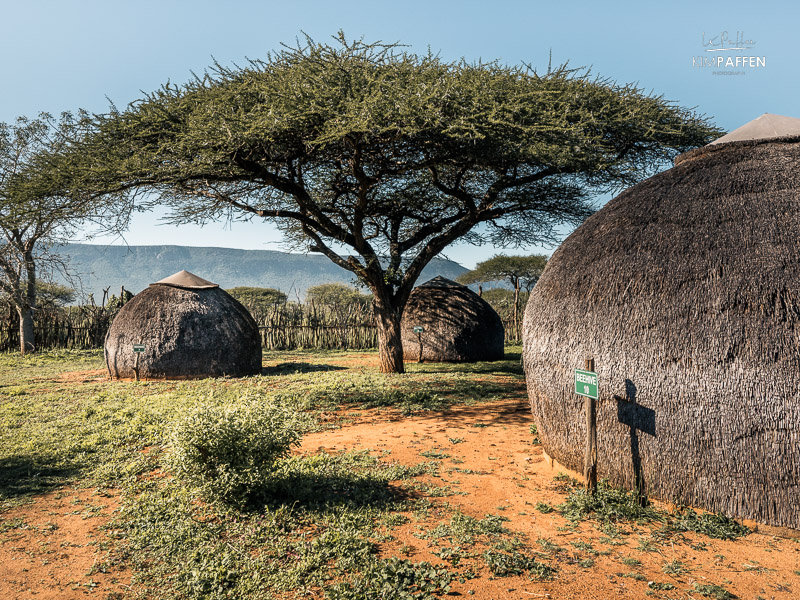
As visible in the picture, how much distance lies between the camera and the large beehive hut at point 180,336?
13203 millimetres

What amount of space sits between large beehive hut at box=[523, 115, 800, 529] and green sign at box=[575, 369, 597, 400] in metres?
0.18

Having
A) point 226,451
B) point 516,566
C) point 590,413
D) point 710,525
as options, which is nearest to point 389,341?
point 226,451

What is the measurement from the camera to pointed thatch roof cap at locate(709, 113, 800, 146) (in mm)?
6031

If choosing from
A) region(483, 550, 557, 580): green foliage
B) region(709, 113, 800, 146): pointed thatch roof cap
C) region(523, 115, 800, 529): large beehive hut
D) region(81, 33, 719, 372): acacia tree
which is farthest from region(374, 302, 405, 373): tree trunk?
region(483, 550, 557, 580): green foliage

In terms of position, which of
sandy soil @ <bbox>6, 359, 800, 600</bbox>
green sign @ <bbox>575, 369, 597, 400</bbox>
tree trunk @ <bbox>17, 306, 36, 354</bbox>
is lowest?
sandy soil @ <bbox>6, 359, 800, 600</bbox>

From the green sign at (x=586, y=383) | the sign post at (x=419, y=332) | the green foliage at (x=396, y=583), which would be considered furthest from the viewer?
the sign post at (x=419, y=332)

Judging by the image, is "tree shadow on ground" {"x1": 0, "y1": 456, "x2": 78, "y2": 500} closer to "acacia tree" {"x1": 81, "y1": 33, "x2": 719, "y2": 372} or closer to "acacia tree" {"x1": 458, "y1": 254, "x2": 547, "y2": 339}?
"acacia tree" {"x1": 81, "y1": 33, "x2": 719, "y2": 372}

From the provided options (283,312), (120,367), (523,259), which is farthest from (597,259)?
(523,259)

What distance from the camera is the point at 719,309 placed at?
4.70m

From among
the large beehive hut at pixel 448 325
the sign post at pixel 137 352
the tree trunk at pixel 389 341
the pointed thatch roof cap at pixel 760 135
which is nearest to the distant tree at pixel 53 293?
the sign post at pixel 137 352

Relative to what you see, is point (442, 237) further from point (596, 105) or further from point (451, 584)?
point (451, 584)

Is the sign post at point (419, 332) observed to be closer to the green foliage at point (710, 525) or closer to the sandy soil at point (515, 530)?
the sandy soil at point (515, 530)

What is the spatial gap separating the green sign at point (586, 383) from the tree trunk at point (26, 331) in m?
22.5

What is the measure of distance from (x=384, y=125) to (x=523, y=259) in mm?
26592
